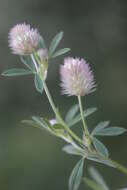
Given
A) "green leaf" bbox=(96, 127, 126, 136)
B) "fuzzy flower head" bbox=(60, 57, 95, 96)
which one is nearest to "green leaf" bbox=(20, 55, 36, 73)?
"fuzzy flower head" bbox=(60, 57, 95, 96)

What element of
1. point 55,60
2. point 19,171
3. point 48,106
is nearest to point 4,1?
point 55,60

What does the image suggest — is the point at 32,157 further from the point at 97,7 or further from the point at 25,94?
the point at 97,7

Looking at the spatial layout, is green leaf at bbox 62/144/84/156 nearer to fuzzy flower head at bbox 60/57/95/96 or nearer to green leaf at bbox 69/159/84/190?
green leaf at bbox 69/159/84/190

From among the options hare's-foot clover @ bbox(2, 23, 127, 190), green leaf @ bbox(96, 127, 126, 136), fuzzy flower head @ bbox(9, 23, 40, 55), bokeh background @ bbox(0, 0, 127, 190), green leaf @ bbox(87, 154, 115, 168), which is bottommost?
bokeh background @ bbox(0, 0, 127, 190)

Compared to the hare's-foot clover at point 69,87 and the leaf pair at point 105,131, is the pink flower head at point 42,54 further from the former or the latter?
the leaf pair at point 105,131

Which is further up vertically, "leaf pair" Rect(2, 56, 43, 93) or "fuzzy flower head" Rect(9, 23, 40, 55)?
"fuzzy flower head" Rect(9, 23, 40, 55)

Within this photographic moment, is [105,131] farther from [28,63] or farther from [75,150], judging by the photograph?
[28,63]

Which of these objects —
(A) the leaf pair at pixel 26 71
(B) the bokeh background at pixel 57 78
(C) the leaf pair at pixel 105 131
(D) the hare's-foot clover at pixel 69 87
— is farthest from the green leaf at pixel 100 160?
(B) the bokeh background at pixel 57 78

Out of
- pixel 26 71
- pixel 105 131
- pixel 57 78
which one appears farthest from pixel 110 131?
pixel 57 78
